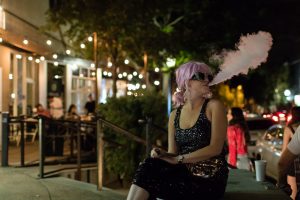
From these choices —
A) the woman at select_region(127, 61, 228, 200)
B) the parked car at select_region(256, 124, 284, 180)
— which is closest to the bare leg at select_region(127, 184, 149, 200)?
the woman at select_region(127, 61, 228, 200)

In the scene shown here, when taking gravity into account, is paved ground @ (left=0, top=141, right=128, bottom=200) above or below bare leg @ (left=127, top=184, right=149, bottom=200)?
below

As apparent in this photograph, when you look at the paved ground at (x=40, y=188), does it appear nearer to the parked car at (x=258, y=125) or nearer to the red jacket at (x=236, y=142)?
the red jacket at (x=236, y=142)

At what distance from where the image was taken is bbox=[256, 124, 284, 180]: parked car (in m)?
11.3

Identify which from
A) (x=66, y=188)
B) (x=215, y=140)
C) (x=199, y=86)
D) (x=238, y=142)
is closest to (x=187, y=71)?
(x=199, y=86)

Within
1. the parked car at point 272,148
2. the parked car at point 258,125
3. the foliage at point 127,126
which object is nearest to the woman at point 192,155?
the parked car at point 272,148

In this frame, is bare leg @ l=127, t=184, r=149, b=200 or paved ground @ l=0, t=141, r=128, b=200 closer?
bare leg @ l=127, t=184, r=149, b=200

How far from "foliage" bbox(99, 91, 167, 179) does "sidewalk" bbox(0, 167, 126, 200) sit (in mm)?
2407

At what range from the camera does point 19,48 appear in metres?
17.0

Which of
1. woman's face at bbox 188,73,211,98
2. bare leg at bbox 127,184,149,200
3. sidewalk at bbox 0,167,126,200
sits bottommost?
sidewalk at bbox 0,167,126,200

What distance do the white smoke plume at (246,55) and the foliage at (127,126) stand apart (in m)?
6.78

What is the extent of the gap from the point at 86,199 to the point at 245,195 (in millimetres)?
3140

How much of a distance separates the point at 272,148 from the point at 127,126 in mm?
3186

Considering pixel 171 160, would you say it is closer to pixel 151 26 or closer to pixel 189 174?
pixel 189 174

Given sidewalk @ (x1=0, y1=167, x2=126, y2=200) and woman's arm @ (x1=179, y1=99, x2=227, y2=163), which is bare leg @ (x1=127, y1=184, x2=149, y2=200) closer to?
woman's arm @ (x1=179, y1=99, x2=227, y2=163)
